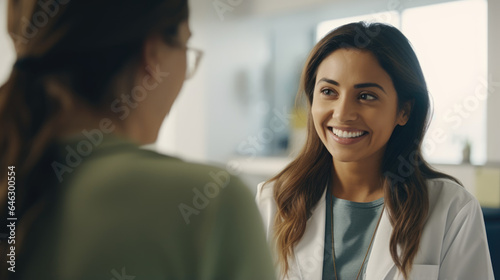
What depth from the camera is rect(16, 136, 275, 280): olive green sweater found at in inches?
10.4

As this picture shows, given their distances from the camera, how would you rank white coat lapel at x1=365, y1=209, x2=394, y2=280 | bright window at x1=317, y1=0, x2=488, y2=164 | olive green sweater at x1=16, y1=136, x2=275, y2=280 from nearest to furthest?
olive green sweater at x1=16, y1=136, x2=275, y2=280
white coat lapel at x1=365, y1=209, x2=394, y2=280
bright window at x1=317, y1=0, x2=488, y2=164

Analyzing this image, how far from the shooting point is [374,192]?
2.00 feet

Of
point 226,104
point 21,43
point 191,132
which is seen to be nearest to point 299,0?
point 226,104

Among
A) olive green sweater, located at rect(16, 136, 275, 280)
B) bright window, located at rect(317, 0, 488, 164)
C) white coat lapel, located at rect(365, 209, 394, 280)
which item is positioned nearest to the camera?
olive green sweater, located at rect(16, 136, 275, 280)

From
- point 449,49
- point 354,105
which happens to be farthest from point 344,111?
point 449,49

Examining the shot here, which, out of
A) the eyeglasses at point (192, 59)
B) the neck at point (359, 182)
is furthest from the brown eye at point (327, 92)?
the eyeglasses at point (192, 59)

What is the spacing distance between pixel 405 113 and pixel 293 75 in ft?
0.97

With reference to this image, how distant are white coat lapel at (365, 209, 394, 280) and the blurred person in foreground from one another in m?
0.30

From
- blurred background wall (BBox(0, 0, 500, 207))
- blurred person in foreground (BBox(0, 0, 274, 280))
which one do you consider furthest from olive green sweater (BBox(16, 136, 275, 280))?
blurred background wall (BBox(0, 0, 500, 207))

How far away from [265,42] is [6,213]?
570mm

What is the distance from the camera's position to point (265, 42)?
79 cm

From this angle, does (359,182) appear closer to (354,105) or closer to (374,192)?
(374,192)

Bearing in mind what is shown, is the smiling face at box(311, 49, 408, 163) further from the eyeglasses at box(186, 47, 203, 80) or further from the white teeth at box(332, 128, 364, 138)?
the eyeglasses at box(186, 47, 203, 80)

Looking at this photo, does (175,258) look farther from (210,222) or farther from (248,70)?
(248,70)
